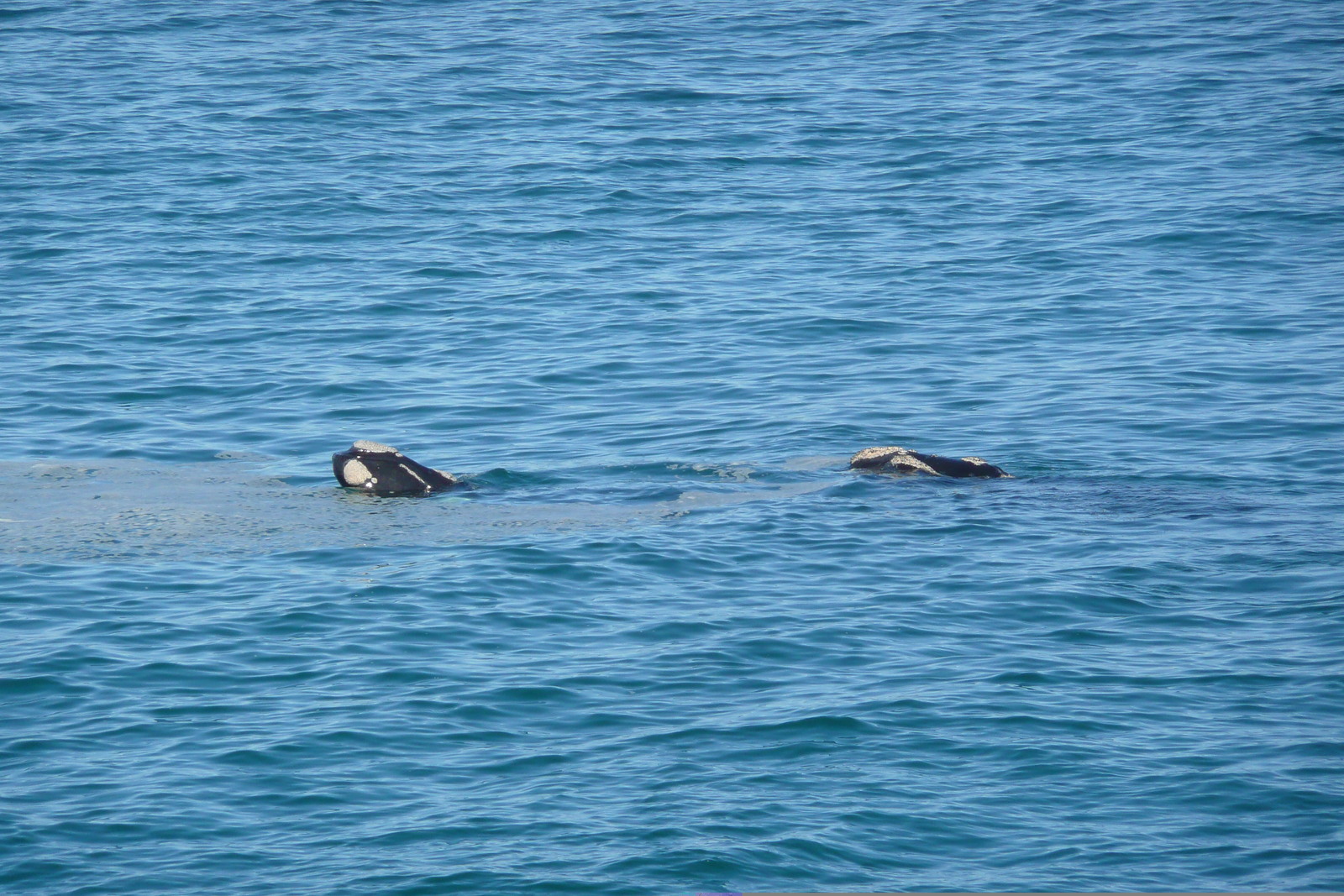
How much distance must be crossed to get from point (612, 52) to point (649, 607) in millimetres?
27681

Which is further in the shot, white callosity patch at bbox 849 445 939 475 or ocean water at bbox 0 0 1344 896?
white callosity patch at bbox 849 445 939 475

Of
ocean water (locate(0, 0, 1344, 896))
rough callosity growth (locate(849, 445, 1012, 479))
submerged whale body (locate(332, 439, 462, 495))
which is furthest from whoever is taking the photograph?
rough callosity growth (locate(849, 445, 1012, 479))

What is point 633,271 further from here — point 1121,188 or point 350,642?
point 350,642

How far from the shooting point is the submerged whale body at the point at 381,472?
15.0 m

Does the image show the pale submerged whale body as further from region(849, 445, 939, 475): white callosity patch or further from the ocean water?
the ocean water

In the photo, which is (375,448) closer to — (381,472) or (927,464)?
(381,472)

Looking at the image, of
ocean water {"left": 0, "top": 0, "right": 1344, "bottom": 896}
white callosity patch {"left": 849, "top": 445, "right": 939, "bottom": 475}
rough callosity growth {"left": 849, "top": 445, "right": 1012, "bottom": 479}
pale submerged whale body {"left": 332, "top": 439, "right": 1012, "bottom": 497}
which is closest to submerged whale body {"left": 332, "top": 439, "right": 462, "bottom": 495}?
pale submerged whale body {"left": 332, "top": 439, "right": 1012, "bottom": 497}

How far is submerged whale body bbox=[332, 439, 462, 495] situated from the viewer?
15031mm

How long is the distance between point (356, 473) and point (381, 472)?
0.25 m

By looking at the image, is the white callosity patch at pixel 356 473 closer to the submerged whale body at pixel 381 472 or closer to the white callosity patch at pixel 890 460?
the submerged whale body at pixel 381 472

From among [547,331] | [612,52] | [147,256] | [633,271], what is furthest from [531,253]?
[612,52]

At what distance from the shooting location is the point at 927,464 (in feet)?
50.3

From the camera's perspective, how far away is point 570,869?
8.44 meters

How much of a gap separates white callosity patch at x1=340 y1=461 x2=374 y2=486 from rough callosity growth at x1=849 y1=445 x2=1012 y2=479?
16.0ft
